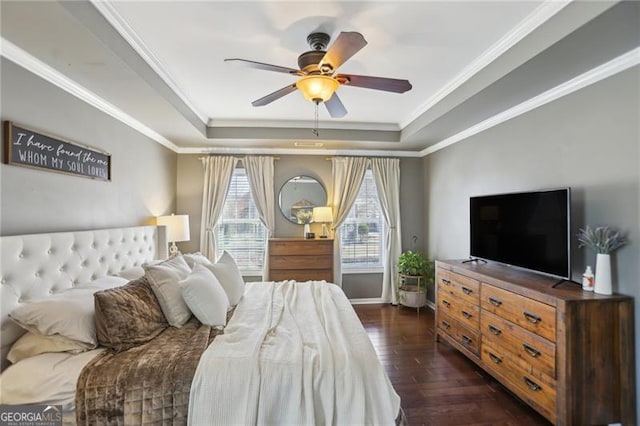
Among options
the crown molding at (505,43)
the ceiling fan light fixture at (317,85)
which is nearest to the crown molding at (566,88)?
the crown molding at (505,43)

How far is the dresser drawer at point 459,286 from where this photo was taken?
111 inches

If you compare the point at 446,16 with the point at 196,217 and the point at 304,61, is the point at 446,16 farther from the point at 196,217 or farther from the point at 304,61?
the point at 196,217

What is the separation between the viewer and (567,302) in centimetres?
190

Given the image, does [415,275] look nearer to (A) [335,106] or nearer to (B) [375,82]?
(A) [335,106]

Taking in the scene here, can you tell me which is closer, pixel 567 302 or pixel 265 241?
pixel 567 302

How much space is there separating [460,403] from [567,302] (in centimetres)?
112

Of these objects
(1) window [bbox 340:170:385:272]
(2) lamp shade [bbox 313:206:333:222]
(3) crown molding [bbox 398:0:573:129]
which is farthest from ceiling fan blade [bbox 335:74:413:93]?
(1) window [bbox 340:170:385:272]

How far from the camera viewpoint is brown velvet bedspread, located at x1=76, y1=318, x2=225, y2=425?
1.48m

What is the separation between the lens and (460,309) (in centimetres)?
305

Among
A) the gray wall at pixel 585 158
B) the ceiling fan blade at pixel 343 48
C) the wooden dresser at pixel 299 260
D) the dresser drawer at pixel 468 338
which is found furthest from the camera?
the wooden dresser at pixel 299 260

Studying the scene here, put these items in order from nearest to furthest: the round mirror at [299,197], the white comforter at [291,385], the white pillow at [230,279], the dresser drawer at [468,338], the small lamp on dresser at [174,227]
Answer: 1. the white comforter at [291,385]
2. the white pillow at [230,279]
3. the dresser drawer at [468,338]
4. the small lamp on dresser at [174,227]
5. the round mirror at [299,197]

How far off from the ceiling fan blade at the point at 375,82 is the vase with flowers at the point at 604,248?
64.2 inches

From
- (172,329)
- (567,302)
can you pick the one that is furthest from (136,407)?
(567,302)

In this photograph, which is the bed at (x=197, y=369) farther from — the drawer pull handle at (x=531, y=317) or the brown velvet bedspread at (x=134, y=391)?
the drawer pull handle at (x=531, y=317)
